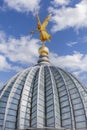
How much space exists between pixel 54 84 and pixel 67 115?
29.3 ft

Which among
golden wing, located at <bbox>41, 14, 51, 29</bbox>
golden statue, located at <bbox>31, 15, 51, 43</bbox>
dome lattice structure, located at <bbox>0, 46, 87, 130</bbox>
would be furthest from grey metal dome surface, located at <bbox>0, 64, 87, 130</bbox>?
golden wing, located at <bbox>41, 14, 51, 29</bbox>

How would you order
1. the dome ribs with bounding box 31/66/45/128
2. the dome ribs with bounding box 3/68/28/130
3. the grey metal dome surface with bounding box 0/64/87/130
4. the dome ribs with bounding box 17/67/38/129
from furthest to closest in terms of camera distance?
the dome ribs with bounding box 17/67/38/129, the grey metal dome surface with bounding box 0/64/87/130, the dome ribs with bounding box 3/68/28/130, the dome ribs with bounding box 31/66/45/128

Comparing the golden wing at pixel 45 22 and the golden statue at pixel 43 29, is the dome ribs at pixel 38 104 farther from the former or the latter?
the golden wing at pixel 45 22

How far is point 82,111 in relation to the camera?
6719 cm

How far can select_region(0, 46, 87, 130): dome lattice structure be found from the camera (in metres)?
65.8

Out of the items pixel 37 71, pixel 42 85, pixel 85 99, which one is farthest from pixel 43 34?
pixel 85 99

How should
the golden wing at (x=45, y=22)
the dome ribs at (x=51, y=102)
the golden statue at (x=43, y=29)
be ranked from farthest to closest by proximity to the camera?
the golden wing at (x=45, y=22), the golden statue at (x=43, y=29), the dome ribs at (x=51, y=102)

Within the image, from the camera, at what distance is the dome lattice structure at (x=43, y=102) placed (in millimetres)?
65750

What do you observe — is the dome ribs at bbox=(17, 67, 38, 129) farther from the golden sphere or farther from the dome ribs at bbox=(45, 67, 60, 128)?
the golden sphere

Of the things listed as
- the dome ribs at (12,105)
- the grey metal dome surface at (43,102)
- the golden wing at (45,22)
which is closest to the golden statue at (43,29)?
the golden wing at (45,22)

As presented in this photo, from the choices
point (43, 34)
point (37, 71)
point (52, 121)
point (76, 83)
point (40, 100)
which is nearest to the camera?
point (52, 121)

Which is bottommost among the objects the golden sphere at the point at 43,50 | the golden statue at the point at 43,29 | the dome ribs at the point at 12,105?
the dome ribs at the point at 12,105

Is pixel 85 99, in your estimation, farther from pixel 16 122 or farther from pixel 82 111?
pixel 16 122

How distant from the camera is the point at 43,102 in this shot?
6956 cm
